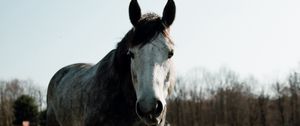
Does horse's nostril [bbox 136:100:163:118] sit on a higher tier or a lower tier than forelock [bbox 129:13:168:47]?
lower

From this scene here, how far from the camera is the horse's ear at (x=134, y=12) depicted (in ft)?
15.9

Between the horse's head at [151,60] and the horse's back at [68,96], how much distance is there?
5.93 feet

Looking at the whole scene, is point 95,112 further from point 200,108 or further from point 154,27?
point 200,108

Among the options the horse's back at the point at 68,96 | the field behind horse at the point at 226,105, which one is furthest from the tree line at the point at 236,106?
the horse's back at the point at 68,96

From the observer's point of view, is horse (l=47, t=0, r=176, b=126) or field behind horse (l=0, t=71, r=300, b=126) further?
field behind horse (l=0, t=71, r=300, b=126)

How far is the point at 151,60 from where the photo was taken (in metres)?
4.21

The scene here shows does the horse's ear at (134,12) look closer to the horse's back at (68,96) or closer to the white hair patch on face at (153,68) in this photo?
the white hair patch on face at (153,68)

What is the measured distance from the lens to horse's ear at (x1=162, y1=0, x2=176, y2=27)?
483 cm

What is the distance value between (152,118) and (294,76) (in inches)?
2170

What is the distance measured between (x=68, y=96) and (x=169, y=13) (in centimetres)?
287

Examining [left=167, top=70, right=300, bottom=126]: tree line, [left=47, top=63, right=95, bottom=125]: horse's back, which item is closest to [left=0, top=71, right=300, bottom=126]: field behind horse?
[left=167, top=70, right=300, bottom=126]: tree line

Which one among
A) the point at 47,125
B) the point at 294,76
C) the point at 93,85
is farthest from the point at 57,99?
the point at 294,76

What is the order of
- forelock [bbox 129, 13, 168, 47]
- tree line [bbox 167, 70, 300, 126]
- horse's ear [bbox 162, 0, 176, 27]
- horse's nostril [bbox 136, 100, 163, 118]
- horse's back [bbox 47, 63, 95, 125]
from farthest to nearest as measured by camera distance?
tree line [bbox 167, 70, 300, 126] → horse's back [bbox 47, 63, 95, 125] → horse's ear [bbox 162, 0, 176, 27] → forelock [bbox 129, 13, 168, 47] → horse's nostril [bbox 136, 100, 163, 118]

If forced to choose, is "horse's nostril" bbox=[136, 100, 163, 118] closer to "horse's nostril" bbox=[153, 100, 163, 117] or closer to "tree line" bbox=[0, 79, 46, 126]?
"horse's nostril" bbox=[153, 100, 163, 117]
